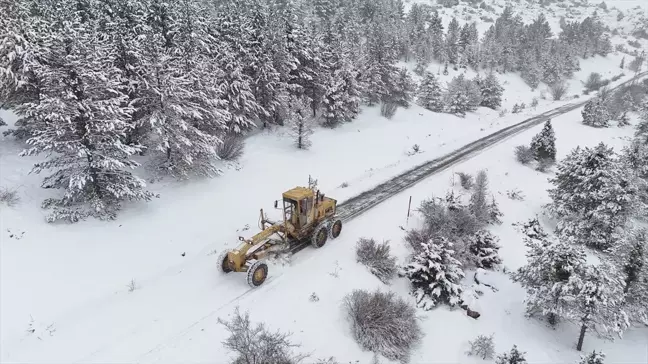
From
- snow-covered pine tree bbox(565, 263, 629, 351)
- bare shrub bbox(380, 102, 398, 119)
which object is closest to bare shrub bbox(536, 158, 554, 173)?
bare shrub bbox(380, 102, 398, 119)

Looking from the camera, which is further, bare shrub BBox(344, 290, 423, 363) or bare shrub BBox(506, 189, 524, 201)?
bare shrub BBox(506, 189, 524, 201)

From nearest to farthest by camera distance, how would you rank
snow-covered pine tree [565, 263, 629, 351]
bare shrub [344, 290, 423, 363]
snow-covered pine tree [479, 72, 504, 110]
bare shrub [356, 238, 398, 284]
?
1. bare shrub [344, 290, 423, 363]
2. snow-covered pine tree [565, 263, 629, 351]
3. bare shrub [356, 238, 398, 284]
4. snow-covered pine tree [479, 72, 504, 110]

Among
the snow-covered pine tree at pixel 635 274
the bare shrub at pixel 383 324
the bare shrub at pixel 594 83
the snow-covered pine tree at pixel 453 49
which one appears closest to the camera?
the bare shrub at pixel 383 324

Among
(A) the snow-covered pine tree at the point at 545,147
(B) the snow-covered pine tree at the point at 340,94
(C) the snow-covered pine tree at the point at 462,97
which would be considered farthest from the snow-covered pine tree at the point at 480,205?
(C) the snow-covered pine tree at the point at 462,97

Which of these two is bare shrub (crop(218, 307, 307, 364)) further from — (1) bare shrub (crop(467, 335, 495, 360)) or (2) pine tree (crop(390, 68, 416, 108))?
(2) pine tree (crop(390, 68, 416, 108))

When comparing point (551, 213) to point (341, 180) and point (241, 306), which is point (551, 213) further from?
point (241, 306)

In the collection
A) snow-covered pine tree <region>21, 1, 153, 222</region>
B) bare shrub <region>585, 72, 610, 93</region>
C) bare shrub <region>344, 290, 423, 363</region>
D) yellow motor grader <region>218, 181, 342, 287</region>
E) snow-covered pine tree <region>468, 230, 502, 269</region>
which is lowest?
bare shrub <region>585, 72, 610, 93</region>

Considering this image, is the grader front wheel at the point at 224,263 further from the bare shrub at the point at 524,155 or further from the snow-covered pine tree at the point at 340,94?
the bare shrub at the point at 524,155

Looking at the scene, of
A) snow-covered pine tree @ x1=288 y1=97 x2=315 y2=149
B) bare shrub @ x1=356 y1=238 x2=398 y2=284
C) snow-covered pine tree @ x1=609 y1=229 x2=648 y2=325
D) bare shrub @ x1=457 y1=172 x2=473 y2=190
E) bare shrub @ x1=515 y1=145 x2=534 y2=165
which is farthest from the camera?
bare shrub @ x1=515 y1=145 x2=534 y2=165
